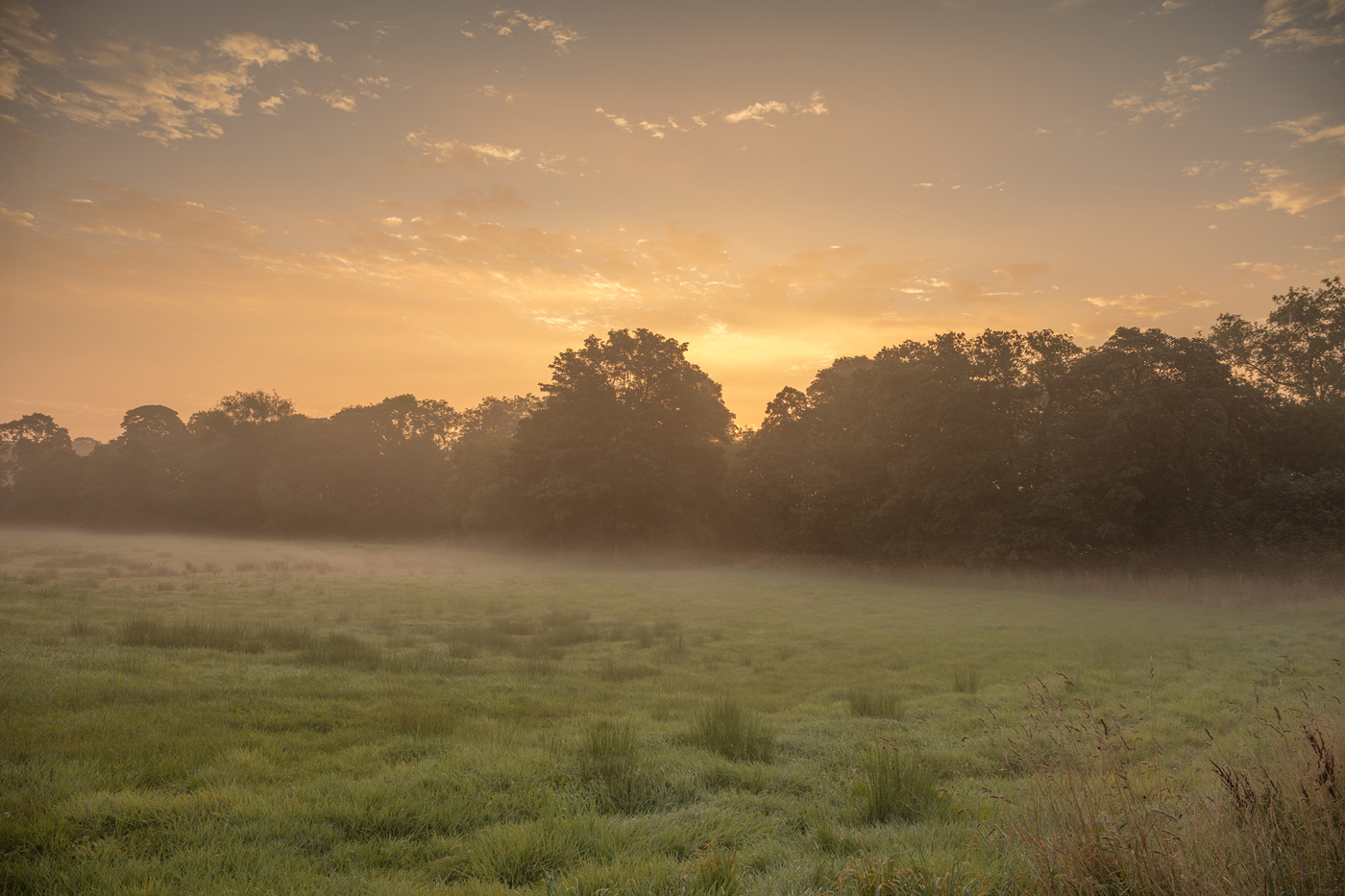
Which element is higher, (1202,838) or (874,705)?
(1202,838)

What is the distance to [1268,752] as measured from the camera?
207 inches

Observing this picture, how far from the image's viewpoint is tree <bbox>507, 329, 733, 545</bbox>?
47.0m

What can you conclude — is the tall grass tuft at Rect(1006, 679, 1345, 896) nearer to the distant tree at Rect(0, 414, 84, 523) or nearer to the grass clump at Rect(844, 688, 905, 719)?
the grass clump at Rect(844, 688, 905, 719)

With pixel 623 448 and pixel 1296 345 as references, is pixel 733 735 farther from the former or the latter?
pixel 1296 345

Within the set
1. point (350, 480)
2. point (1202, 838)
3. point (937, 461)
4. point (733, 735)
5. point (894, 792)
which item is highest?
point (937, 461)

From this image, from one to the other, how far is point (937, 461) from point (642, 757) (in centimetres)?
3488

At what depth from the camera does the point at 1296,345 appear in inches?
1597

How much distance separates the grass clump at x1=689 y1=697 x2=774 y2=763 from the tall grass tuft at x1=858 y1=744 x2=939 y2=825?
131 cm

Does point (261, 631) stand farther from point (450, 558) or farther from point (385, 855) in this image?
point (450, 558)

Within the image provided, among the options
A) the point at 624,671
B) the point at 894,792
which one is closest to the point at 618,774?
the point at 894,792

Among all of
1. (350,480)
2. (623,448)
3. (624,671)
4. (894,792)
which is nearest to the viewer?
(894,792)

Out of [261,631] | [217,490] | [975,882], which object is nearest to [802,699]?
[975,882]

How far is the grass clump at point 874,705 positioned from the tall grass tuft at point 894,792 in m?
2.98

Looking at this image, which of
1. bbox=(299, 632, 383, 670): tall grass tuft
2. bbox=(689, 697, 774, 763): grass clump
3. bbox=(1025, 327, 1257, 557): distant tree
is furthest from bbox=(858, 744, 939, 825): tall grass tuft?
bbox=(1025, 327, 1257, 557): distant tree
